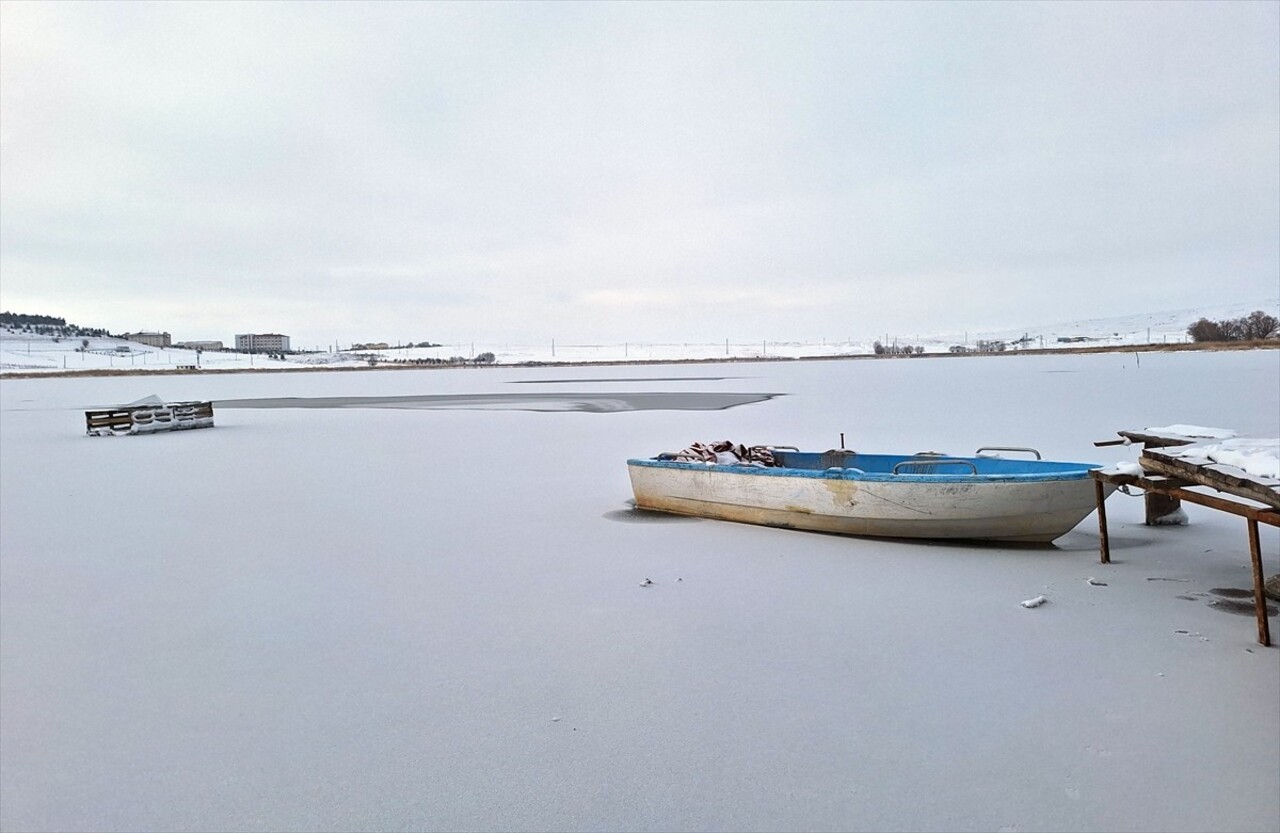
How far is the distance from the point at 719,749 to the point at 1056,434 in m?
12.6

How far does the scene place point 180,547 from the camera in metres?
7.25

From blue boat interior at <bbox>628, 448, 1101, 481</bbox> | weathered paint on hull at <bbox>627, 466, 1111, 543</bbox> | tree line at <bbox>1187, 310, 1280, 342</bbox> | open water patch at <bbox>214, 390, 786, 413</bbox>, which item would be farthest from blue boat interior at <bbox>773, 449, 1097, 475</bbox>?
tree line at <bbox>1187, 310, 1280, 342</bbox>

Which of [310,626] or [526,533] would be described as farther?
[526,533]

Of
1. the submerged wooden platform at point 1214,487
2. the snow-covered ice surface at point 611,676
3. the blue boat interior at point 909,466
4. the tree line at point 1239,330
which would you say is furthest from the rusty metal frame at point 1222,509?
the tree line at point 1239,330

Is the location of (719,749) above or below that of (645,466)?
below

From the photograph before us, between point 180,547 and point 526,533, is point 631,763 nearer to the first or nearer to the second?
point 526,533

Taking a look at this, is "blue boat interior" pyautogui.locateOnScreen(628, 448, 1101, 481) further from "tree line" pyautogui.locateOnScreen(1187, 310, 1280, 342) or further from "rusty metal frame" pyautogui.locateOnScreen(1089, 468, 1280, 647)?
"tree line" pyautogui.locateOnScreen(1187, 310, 1280, 342)

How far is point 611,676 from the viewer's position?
4.15 metres

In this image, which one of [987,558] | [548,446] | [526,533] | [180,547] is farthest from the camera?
[548,446]

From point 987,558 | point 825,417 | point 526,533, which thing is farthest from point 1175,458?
point 825,417

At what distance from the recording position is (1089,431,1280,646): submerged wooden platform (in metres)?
4.26

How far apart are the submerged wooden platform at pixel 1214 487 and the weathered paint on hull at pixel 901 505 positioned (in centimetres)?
37

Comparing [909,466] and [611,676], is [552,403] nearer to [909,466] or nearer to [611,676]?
[909,466]

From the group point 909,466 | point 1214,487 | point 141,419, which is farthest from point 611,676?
point 141,419
